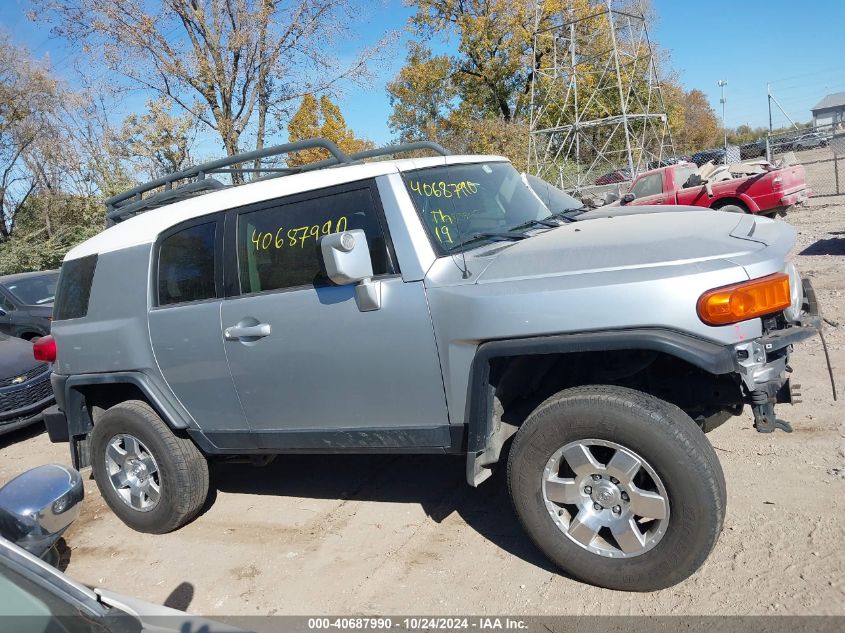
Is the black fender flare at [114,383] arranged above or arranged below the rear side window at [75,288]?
below

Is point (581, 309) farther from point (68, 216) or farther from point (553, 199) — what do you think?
point (68, 216)

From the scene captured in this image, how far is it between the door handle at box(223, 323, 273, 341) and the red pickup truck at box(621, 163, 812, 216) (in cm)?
1189

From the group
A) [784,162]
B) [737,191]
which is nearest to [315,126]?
[737,191]

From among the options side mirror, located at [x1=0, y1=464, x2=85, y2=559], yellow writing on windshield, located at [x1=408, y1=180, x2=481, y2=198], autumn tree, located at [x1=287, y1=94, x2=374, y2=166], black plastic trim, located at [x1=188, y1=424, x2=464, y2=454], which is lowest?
black plastic trim, located at [x1=188, y1=424, x2=464, y2=454]

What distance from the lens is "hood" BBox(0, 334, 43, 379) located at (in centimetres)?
757

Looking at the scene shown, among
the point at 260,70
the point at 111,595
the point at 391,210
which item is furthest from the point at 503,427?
the point at 260,70

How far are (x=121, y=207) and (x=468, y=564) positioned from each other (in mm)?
3465

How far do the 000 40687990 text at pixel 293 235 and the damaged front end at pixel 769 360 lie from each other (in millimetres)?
2025

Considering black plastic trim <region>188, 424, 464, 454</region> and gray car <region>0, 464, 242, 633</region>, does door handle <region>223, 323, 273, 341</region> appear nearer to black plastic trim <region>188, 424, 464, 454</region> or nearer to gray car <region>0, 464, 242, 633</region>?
black plastic trim <region>188, 424, 464, 454</region>

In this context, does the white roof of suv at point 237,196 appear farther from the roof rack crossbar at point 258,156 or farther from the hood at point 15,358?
the hood at point 15,358

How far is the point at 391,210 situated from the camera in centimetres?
346

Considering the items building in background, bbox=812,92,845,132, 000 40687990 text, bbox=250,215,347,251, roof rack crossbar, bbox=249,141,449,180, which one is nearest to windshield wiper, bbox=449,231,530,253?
000 40687990 text, bbox=250,215,347,251

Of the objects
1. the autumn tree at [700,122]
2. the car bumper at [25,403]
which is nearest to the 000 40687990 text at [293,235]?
the car bumper at [25,403]

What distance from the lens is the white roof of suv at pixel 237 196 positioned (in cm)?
364
